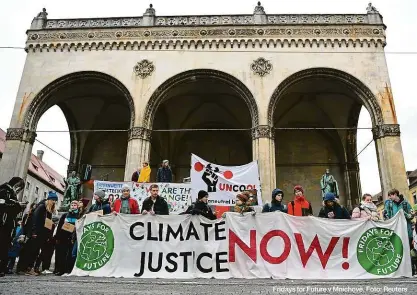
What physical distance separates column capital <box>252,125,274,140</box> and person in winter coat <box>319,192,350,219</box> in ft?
25.5

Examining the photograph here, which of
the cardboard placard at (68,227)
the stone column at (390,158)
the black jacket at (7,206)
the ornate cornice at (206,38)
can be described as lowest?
the cardboard placard at (68,227)

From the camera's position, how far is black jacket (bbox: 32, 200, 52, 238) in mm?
6648

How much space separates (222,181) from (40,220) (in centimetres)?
524

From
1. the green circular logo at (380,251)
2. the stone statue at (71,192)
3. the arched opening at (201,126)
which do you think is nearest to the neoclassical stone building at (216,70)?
the arched opening at (201,126)

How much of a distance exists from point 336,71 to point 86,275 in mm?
13536

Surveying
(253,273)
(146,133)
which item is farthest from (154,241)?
(146,133)

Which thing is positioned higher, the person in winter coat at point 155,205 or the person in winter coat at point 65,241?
the person in winter coat at point 155,205

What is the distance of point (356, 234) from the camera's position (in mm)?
6008

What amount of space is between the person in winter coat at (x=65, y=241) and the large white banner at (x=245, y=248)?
1.00 metres

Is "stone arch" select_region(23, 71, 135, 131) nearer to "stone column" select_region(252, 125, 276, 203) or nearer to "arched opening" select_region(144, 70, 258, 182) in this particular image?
"arched opening" select_region(144, 70, 258, 182)

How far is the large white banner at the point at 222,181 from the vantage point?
10047 millimetres

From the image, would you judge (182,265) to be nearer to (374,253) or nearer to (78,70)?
(374,253)

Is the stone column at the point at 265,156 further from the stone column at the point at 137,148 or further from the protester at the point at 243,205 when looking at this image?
the protester at the point at 243,205

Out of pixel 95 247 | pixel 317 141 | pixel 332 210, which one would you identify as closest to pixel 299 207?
pixel 332 210
